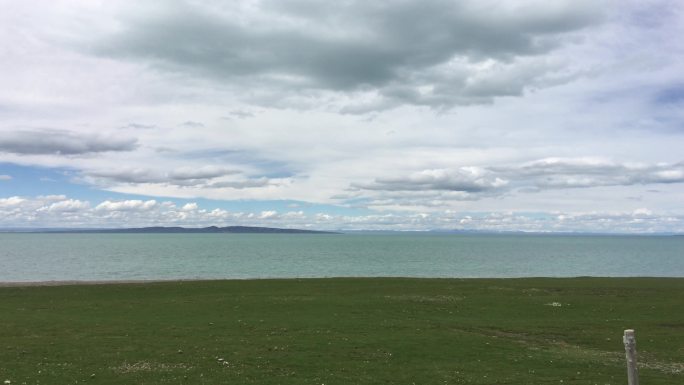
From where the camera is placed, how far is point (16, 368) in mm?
20125

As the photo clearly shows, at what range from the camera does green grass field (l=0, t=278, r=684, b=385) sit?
20.0 m

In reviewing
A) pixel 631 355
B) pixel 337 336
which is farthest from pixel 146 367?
pixel 631 355

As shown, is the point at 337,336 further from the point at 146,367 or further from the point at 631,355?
the point at 631,355

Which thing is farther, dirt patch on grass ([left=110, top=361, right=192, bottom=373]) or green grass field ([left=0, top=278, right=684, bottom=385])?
dirt patch on grass ([left=110, top=361, right=192, bottom=373])

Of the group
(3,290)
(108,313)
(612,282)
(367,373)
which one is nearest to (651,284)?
(612,282)

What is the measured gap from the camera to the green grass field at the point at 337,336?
20.0 meters

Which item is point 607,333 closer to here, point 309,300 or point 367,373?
point 367,373

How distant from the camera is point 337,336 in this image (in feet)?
90.9

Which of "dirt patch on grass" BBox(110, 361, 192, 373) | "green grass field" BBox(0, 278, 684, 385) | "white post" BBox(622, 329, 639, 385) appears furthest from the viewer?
"dirt patch on grass" BBox(110, 361, 192, 373)

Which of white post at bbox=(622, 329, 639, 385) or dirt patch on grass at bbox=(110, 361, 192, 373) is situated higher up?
white post at bbox=(622, 329, 639, 385)

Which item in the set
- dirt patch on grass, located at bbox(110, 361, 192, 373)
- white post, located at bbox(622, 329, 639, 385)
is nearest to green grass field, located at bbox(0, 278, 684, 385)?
dirt patch on grass, located at bbox(110, 361, 192, 373)

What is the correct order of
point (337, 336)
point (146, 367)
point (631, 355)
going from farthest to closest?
point (337, 336) → point (146, 367) → point (631, 355)

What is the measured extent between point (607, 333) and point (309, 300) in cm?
2373

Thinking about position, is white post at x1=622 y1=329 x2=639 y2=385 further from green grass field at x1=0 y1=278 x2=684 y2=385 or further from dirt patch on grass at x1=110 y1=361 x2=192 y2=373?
dirt patch on grass at x1=110 y1=361 x2=192 y2=373
